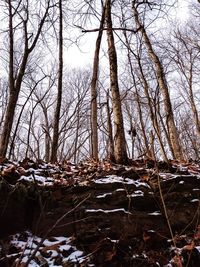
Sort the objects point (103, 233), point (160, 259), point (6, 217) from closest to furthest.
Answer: point (160, 259)
point (103, 233)
point (6, 217)

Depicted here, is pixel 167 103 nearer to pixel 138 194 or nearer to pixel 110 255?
pixel 138 194

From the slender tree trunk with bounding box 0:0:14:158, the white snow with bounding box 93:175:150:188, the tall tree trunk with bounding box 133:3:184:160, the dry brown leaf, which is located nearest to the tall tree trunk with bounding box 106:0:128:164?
the white snow with bounding box 93:175:150:188

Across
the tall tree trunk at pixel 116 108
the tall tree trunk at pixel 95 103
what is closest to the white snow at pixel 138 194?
the tall tree trunk at pixel 116 108

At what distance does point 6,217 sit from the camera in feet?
11.7

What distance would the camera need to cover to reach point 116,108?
5.41 meters

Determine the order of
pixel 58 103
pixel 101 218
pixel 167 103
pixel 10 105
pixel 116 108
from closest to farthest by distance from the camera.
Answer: pixel 101 218 → pixel 116 108 → pixel 10 105 → pixel 58 103 → pixel 167 103

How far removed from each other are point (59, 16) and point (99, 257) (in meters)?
7.90

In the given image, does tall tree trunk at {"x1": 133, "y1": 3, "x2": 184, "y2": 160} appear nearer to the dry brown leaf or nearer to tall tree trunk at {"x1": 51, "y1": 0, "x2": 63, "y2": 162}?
tall tree trunk at {"x1": 51, "y1": 0, "x2": 63, "y2": 162}

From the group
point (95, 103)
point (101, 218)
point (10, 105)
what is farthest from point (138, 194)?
point (10, 105)

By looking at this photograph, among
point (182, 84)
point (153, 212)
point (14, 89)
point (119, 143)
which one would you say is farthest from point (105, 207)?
point (182, 84)

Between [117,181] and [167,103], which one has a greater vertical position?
[167,103]

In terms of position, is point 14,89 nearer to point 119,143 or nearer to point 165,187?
point 119,143

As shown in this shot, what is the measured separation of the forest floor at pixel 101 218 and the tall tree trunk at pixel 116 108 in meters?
0.59

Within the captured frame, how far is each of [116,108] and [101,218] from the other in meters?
2.45
